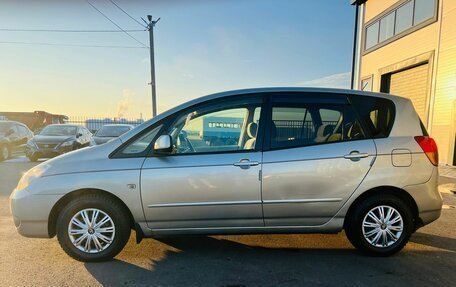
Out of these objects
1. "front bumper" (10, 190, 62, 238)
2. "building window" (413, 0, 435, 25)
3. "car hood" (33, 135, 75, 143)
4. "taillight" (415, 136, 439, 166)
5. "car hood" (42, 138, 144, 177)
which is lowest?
"front bumper" (10, 190, 62, 238)

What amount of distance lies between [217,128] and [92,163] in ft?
4.46

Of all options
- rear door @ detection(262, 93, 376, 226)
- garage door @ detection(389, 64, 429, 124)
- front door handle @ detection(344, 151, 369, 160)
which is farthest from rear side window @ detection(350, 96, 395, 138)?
garage door @ detection(389, 64, 429, 124)

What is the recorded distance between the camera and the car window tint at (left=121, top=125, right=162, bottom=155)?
3.28 meters

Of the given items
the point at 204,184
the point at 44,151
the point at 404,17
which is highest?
the point at 404,17

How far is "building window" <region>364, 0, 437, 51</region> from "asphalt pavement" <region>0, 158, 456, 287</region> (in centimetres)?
1029

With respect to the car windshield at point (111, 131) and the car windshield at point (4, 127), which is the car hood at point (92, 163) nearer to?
the car windshield at point (111, 131)

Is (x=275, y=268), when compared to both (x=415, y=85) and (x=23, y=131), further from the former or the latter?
(x=23, y=131)

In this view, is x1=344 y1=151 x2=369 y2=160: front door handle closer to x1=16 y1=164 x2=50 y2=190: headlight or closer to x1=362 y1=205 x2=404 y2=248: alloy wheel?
x1=362 y1=205 x2=404 y2=248: alloy wheel

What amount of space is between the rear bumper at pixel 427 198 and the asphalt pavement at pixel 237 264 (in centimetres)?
47

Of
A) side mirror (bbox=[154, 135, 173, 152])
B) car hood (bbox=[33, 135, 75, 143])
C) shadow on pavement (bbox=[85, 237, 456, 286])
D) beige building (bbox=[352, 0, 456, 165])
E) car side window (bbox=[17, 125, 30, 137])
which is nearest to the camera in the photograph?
shadow on pavement (bbox=[85, 237, 456, 286])

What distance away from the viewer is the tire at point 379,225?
3404mm

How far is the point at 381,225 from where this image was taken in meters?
3.43

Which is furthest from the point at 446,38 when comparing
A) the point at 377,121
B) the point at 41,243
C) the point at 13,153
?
the point at 13,153

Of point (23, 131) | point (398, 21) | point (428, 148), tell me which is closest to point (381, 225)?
point (428, 148)
